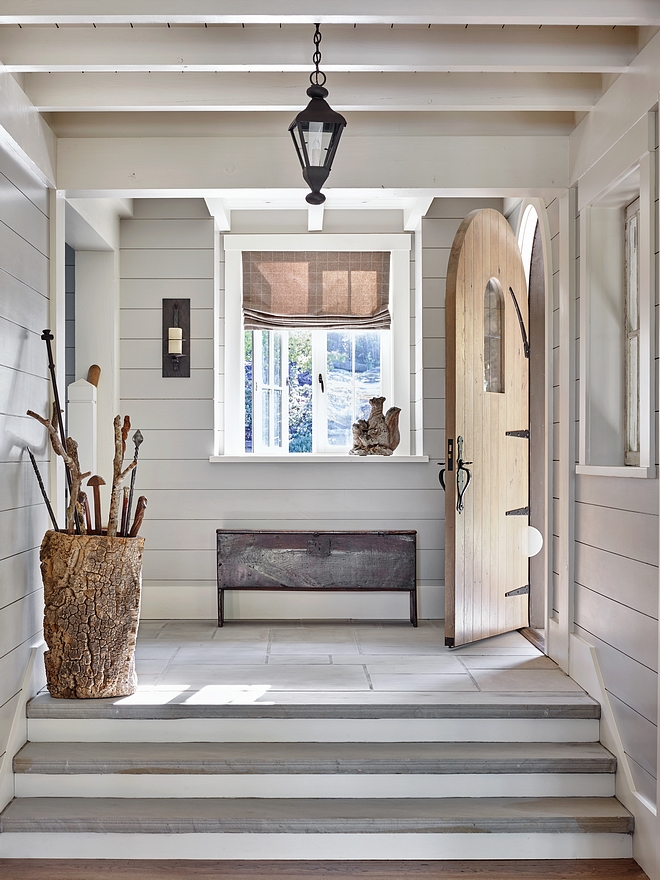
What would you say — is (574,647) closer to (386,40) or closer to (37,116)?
(386,40)

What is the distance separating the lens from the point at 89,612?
111 inches

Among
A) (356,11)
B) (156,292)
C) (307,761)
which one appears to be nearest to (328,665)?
(307,761)

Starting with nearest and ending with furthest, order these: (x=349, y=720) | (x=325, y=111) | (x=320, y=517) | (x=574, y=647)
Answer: (x=325, y=111)
(x=349, y=720)
(x=574, y=647)
(x=320, y=517)

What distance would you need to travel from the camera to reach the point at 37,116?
295 cm

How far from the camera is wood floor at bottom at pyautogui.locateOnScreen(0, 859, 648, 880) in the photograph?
7.82 ft

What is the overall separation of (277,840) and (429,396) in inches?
98.5

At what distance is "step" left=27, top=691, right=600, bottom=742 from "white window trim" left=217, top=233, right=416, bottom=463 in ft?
5.96

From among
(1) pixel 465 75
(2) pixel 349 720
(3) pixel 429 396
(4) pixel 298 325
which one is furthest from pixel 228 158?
(2) pixel 349 720

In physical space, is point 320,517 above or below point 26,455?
below

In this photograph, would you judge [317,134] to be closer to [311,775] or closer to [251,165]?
[251,165]

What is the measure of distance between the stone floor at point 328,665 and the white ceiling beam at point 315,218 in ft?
7.20

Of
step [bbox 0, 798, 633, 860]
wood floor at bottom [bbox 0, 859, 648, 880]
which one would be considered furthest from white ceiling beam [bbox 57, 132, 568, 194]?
wood floor at bottom [bbox 0, 859, 648, 880]

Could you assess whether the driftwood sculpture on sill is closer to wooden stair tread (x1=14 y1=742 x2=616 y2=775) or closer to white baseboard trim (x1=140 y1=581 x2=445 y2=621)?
white baseboard trim (x1=140 y1=581 x2=445 y2=621)

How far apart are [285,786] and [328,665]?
72 centimetres
